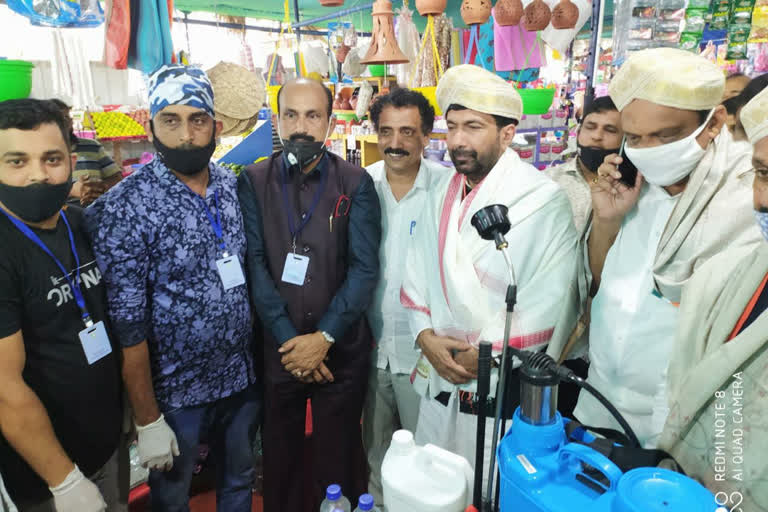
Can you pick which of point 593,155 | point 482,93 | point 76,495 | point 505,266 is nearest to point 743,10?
point 593,155

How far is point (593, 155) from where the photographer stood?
2287mm

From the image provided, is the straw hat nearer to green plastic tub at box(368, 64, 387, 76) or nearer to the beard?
the beard

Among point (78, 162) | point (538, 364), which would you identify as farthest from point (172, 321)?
point (78, 162)

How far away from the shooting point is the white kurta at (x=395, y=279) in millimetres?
2250

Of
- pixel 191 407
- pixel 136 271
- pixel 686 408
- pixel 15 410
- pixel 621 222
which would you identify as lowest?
pixel 191 407

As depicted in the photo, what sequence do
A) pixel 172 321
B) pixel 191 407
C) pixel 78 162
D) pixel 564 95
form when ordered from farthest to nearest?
1. pixel 564 95
2. pixel 78 162
3. pixel 191 407
4. pixel 172 321

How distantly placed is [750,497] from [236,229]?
5.80 feet

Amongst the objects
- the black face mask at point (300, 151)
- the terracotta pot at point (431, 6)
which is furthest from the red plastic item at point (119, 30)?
the terracotta pot at point (431, 6)

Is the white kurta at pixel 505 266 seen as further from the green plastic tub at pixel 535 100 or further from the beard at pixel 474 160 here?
the green plastic tub at pixel 535 100

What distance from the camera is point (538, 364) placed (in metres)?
0.95

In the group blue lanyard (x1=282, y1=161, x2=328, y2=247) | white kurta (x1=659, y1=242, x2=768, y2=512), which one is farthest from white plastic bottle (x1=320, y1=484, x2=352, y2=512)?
blue lanyard (x1=282, y1=161, x2=328, y2=247)

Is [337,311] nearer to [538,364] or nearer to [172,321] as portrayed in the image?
[172,321]

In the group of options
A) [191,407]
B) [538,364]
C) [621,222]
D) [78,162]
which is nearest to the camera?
[538,364]

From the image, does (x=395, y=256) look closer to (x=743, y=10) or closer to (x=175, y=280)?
(x=175, y=280)
